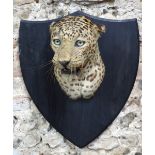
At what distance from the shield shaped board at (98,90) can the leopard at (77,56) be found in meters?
0.03

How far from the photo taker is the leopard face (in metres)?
2.46

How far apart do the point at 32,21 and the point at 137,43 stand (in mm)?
524

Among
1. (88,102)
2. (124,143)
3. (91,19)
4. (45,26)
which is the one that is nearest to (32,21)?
(45,26)

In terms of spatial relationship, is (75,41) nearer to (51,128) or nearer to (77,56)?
(77,56)

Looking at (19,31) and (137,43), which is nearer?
(137,43)

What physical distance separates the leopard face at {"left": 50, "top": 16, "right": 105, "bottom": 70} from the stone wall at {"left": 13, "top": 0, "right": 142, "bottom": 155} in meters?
0.07

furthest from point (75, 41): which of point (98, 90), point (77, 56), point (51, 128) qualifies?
point (51, 128)

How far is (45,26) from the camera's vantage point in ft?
8.45

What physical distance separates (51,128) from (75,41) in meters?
0.44

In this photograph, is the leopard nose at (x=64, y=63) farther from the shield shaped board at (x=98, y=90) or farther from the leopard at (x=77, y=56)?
the shield shaped board at (x=98, y=90)

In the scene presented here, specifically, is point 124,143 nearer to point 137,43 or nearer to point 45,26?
point 137,43

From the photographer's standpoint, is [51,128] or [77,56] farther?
[51,128]

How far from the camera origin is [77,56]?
2459mm

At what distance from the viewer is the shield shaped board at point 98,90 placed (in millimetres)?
2467
